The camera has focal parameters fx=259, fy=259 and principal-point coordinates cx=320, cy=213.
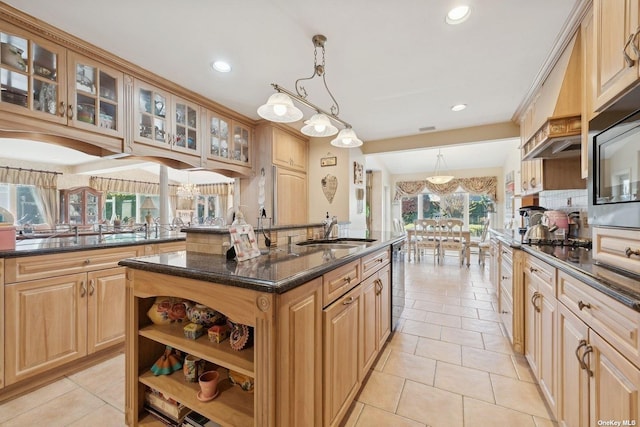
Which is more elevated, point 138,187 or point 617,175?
point 138,187

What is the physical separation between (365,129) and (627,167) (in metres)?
3.17

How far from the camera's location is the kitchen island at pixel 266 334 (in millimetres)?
938

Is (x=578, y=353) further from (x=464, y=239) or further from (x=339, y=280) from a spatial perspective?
(x=464, y=239)

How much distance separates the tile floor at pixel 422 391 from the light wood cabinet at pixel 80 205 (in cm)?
662

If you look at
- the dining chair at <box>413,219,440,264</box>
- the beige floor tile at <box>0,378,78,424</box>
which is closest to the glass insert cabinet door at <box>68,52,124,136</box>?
the beige floor tile at <box>0,378,78,424</box>

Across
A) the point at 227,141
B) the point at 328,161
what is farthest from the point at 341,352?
the point at 328,161

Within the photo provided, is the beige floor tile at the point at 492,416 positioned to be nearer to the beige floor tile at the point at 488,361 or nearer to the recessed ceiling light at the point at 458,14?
the beige floor tile at the point at 488,361

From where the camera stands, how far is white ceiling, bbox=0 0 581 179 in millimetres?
1642

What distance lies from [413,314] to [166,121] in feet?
10.9

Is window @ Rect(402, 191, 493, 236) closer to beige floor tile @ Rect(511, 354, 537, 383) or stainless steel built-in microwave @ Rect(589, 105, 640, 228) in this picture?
beige floor tile @ Rect(511, 354, 537, 383)

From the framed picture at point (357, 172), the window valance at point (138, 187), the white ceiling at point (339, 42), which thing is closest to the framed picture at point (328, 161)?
the framed picture at point (357, 172)

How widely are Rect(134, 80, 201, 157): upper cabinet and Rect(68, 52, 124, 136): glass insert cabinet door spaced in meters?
0.15

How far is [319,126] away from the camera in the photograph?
2.09 metres

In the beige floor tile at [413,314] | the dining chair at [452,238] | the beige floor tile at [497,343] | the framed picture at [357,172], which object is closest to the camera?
the beige floor tile at [497,343]
